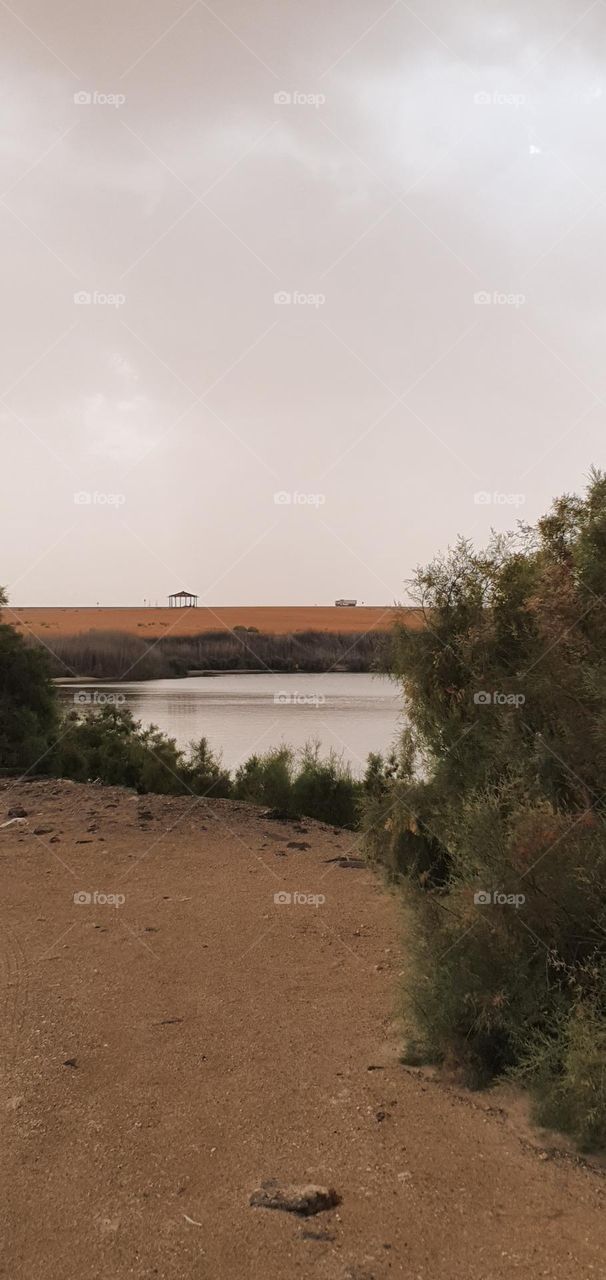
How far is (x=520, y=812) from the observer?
4789mm

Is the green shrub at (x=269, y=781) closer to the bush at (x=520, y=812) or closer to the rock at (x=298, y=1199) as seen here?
the bush at (x=520, y=812)

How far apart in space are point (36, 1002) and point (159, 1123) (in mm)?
1815

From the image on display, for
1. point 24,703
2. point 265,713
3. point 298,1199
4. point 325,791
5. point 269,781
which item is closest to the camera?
point 298,1199

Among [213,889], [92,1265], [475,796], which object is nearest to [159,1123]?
[92,1265]

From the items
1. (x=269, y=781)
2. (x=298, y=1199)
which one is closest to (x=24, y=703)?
(x=269, y=781)

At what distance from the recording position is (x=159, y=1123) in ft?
13.8

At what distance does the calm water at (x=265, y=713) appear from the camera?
17141 mm

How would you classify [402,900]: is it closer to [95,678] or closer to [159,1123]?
[159,1123]

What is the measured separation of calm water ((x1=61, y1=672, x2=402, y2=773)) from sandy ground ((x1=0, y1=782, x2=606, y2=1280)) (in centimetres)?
590

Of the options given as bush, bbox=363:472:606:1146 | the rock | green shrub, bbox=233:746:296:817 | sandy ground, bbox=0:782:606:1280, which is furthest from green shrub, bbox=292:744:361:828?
the rock

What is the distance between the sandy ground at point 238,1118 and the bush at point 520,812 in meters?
0.35

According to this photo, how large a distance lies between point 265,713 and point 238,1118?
19.9 meters

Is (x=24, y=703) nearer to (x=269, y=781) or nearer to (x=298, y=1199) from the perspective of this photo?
(x=269, y=781)

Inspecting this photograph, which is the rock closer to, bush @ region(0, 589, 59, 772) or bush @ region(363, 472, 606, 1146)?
bush @ region(363, 472, 606, 1146)
